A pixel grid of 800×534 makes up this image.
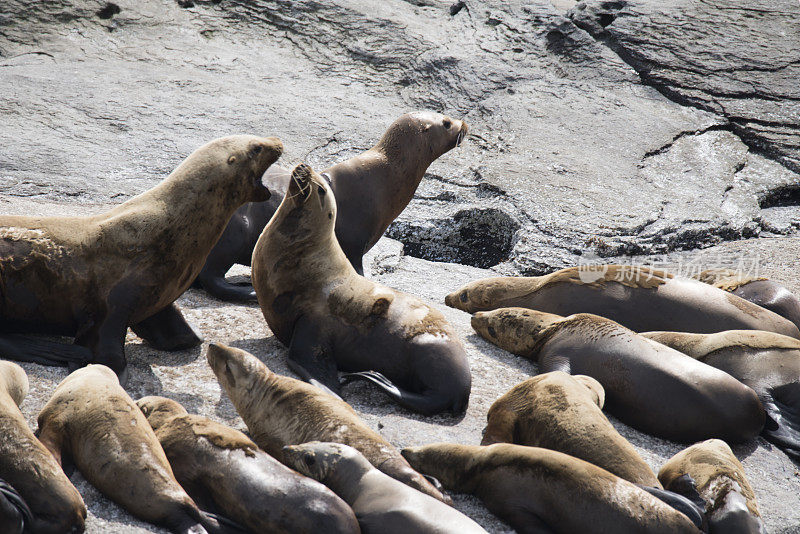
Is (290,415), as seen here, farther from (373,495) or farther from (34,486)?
(34,486)

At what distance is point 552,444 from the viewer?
384 centimetres

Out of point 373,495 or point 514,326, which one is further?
point 514,326

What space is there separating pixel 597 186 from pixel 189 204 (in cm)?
503

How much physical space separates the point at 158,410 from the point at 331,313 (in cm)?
152

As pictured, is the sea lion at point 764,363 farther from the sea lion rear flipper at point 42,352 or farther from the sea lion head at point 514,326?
the sea lion rear flipper at point 42,352

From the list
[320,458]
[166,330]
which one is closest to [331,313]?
[166,330]

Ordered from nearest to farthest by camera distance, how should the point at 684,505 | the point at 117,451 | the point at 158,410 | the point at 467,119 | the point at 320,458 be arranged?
the point at 117,451
the point at 320,458
the point at 684,505
the point at 158,410
the point at 467,119

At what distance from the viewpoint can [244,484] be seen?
3.01m

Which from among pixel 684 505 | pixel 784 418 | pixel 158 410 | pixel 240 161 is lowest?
pixel 784 418

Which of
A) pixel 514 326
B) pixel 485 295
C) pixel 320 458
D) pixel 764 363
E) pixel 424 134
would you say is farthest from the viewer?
pixel 424 134

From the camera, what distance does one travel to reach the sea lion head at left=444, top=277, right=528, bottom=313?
6.17m

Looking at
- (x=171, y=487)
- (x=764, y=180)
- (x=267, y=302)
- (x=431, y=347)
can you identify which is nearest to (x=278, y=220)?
(x=267, y=302)

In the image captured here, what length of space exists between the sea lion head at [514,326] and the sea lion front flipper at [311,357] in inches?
52.1

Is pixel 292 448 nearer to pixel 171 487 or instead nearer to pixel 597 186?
pixel 171 487
